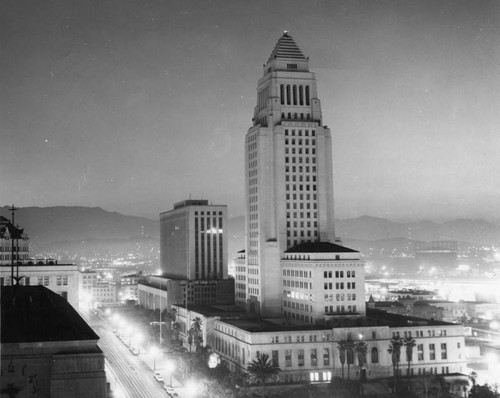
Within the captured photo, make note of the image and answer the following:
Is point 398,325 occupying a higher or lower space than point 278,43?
lower

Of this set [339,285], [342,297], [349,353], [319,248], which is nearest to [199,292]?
[319,248]

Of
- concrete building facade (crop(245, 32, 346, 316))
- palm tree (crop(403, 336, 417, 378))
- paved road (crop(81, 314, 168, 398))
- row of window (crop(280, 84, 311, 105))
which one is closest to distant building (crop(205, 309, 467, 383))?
palm tree (crop(403, 336, 417, 378))

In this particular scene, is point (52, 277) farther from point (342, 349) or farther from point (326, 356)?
point (342, 349)

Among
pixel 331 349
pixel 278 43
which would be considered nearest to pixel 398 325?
pixel 331 349

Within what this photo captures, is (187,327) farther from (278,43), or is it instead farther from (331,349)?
(278,43)

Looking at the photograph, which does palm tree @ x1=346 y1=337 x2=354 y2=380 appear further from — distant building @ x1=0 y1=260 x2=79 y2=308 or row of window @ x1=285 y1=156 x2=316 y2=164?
row of window @ x1=285 y1=156 x2=316 y2=164
